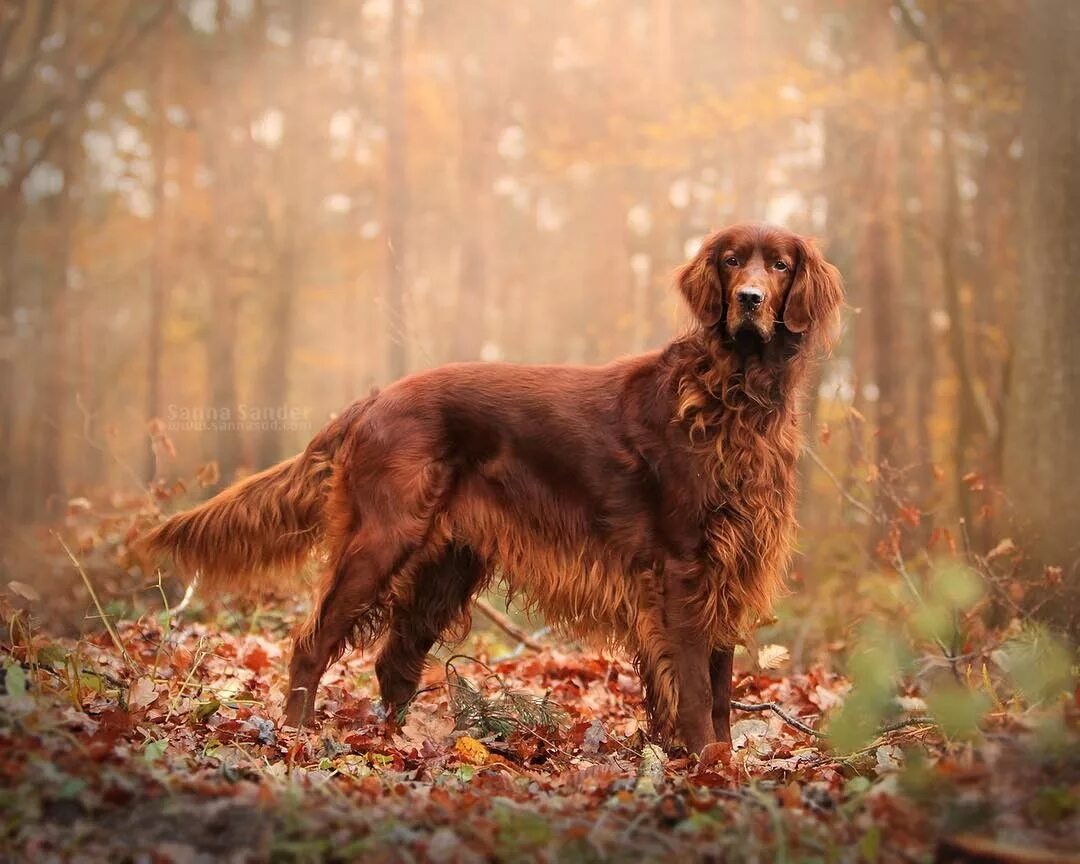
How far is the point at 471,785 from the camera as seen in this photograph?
3189 mm

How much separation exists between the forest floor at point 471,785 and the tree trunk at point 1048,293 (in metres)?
2.54

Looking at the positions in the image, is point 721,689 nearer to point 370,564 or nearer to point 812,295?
point 370,564

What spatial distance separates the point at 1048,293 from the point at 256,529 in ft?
15.3

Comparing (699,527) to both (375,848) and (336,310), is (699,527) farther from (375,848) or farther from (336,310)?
(336,310)

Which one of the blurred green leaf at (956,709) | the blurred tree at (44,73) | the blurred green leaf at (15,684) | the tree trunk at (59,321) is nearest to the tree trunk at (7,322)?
the blurred tree at (44,73)

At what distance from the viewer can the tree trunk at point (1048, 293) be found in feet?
19.4

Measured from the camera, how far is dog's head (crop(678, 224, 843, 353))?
12.8 ft

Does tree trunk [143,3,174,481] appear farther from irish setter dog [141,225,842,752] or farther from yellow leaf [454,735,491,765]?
yellow leaf [454,735,491,765]

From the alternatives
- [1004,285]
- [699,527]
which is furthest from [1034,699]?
[1004,285]

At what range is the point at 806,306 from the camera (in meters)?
3.93

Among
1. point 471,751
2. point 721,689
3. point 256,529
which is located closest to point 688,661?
point 721,689

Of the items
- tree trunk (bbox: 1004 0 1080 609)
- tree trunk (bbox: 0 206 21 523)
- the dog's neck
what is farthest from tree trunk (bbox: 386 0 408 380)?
the dog's neck

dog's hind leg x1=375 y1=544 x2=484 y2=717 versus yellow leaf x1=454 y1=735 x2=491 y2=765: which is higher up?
dog's hind leg x1=375 y1=544 x2=484 y2=717

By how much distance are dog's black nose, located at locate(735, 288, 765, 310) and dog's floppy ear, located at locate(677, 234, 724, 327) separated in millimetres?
190
